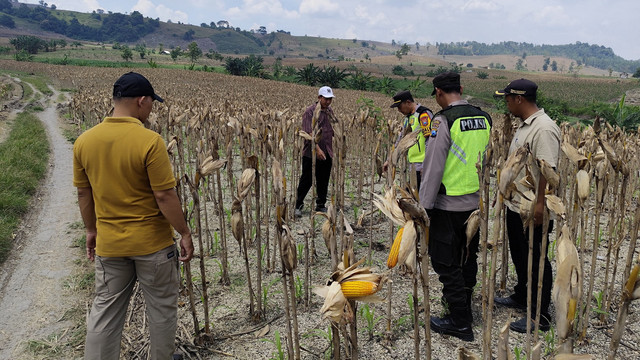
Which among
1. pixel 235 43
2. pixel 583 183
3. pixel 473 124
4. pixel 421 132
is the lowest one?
pixel 583 183

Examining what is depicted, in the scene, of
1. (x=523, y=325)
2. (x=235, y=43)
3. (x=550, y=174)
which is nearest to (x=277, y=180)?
(x=550, y=174)

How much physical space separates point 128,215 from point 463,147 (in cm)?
233

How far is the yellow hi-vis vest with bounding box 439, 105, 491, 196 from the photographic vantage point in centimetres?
291

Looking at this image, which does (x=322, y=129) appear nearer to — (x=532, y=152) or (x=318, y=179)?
(x=318, y=179)

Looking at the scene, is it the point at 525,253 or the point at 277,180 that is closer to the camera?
the point at 277,180

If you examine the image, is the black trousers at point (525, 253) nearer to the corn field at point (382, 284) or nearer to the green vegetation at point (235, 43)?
the corn field at point (382, 284)

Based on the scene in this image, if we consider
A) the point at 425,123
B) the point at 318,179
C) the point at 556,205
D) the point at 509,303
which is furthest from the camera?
the point at 318,179

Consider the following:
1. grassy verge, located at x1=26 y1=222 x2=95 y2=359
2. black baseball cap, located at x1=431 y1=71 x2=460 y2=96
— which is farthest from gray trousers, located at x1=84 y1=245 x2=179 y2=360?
black baseball cap, located at x1=431 y1=71 x2=460 y2=96

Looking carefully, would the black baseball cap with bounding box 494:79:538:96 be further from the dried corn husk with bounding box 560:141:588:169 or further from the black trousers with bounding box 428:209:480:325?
the dried corn husk with bounding box 560:141:588:169

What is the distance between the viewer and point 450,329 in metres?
3.14

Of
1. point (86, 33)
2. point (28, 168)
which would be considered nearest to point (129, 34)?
point (86, 33)

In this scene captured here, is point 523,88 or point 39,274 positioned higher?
point 523,88

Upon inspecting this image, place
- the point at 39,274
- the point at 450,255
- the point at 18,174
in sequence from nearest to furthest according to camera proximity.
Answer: the point at 450,255 → the point at 39,274 → the point at 18,174

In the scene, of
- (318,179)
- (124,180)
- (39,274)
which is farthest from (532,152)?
(39,274)
